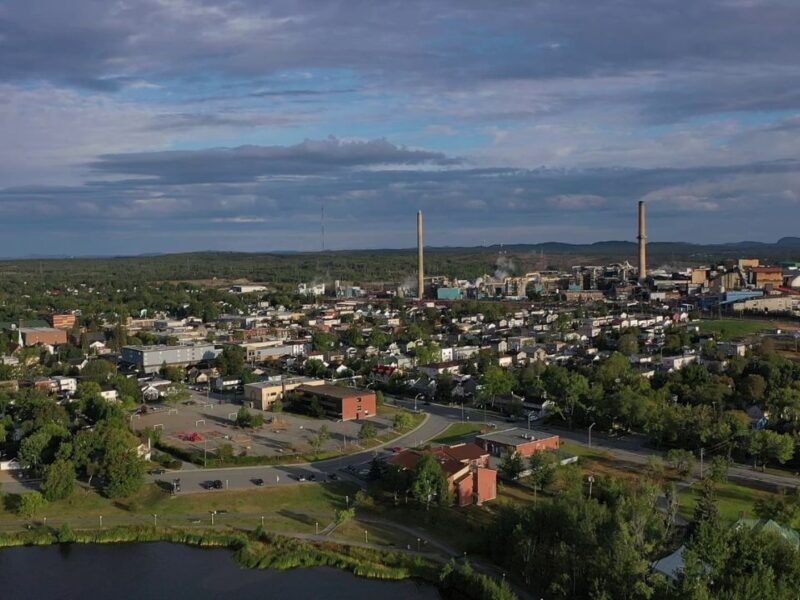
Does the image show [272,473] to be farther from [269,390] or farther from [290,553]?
[269,390]

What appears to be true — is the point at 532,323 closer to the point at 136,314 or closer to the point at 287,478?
the point at 136,314

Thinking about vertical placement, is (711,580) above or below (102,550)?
above

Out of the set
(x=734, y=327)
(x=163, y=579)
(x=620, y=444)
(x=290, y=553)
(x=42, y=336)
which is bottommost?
(x=163, y=579)

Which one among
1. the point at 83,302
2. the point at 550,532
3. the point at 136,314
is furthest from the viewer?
the point at 83,302

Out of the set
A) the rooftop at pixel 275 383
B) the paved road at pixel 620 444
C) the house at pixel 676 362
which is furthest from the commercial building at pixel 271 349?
the house at pixel 676 362

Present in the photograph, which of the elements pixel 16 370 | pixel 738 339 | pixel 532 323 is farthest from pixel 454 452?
pixel 532 323

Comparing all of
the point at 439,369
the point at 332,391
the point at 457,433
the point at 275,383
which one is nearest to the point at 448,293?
the point at 439,369

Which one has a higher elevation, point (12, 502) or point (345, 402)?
point (345, 402)
